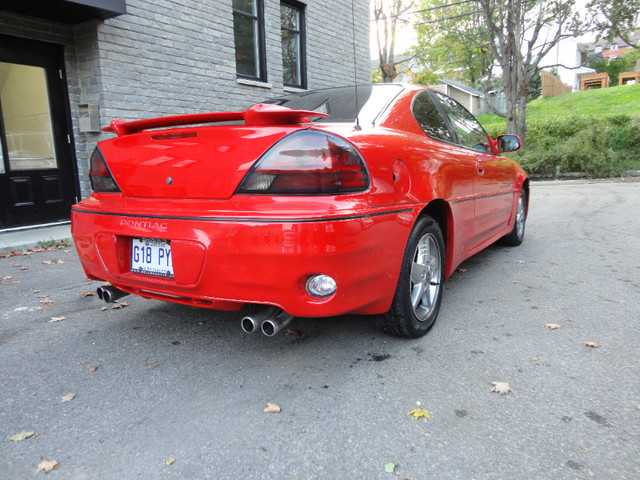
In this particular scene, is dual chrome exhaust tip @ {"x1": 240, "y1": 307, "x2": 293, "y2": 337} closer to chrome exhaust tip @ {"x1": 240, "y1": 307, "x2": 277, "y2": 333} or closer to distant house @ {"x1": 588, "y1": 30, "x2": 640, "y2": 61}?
chrome exhaust tip @ {"x1": 240, "y1": 307, "x2": 277, "y2": 333}

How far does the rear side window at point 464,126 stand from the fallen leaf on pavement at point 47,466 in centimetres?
315

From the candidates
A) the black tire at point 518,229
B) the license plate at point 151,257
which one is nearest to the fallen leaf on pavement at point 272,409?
the license plate at point 151,257

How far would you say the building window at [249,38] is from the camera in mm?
8531

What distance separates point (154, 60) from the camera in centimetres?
693

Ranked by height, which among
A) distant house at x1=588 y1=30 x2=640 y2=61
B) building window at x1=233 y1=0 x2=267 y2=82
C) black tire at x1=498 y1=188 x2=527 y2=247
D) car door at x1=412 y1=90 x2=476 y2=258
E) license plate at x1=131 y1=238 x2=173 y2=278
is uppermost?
distant house at x1=588 y1=30 x2=640 y2=61

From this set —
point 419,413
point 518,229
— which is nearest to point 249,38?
point 518,229

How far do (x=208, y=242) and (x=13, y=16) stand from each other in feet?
18.4

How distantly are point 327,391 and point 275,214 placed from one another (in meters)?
0.87

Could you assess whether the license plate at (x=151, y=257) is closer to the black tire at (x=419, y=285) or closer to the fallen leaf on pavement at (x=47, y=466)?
the fallen leaf on pavement at (x=47, y=466)

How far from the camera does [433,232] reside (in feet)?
9.30

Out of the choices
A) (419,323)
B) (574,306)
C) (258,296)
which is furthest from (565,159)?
(258,296)

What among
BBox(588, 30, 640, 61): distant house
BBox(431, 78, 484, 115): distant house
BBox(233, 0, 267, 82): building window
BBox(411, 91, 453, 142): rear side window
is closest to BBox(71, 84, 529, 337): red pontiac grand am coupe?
BBox(411, 91, 453, 142): rear side window

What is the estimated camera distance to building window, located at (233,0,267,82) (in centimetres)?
853

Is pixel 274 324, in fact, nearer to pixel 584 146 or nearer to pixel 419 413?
pixel 419 413
